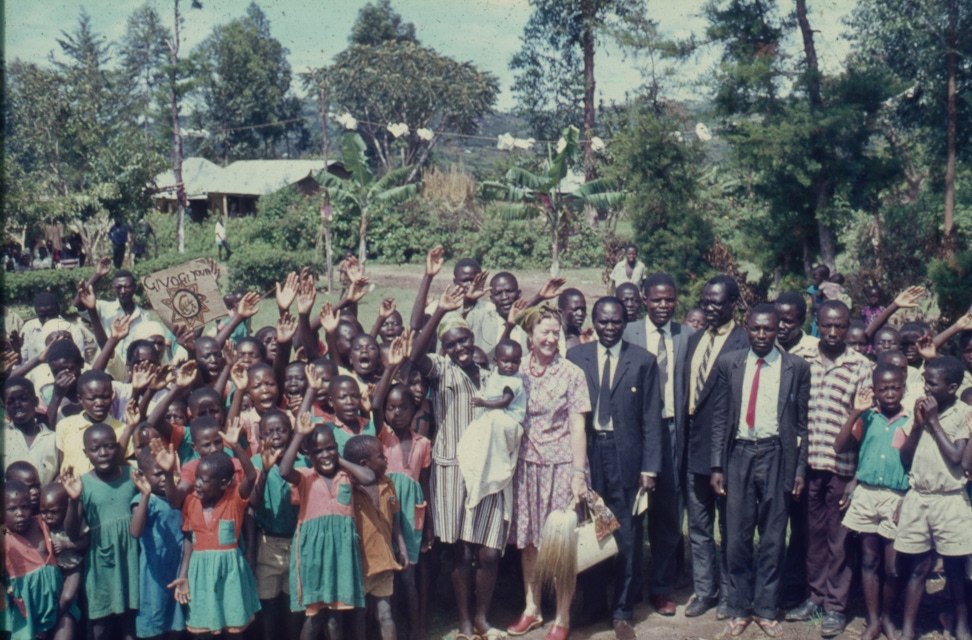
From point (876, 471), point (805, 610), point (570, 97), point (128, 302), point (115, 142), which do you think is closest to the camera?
point (876, 471)

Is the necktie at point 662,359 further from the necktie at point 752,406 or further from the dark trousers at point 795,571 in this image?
the dark trousers at point 795,571

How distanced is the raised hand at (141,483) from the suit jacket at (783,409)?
3084 millimetres

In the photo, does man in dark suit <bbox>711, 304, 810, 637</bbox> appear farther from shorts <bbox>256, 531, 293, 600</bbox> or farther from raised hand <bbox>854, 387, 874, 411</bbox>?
shorts <bbox>256, 531, 293, 600</bbox>

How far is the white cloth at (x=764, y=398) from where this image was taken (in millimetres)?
4941

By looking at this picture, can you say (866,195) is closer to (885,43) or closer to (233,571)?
(885,43)

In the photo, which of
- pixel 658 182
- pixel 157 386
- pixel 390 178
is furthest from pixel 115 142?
pixel 157 386

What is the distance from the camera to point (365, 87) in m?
42.4

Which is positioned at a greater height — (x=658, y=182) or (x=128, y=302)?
(x=658, y=182)

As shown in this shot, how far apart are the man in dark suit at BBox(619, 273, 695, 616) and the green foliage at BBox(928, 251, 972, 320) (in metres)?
8.54

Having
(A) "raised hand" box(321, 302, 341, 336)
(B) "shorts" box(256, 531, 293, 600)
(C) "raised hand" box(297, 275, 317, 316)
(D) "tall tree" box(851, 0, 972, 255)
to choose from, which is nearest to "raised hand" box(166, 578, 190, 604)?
(B) "shorts" box(256, 531, 293, 600)

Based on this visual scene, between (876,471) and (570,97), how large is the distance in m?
30.2

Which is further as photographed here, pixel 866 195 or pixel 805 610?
pixel 866 195

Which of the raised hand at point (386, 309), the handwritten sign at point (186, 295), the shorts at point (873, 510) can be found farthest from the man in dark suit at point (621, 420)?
the handwritten sign at point (186, 295)

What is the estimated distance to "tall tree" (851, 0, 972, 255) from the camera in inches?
572
